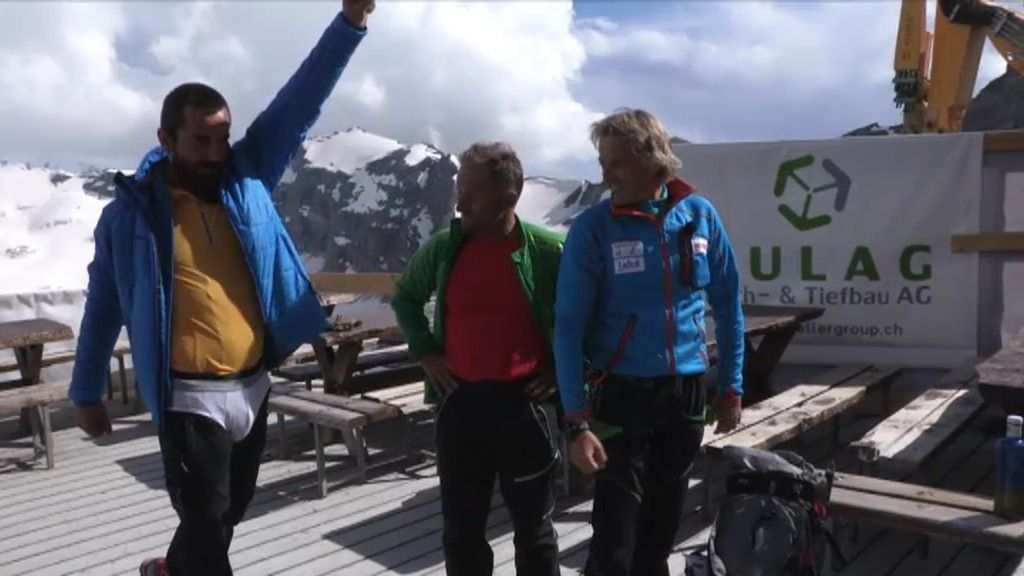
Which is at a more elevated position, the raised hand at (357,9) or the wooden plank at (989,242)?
the raised hand at (357,9)

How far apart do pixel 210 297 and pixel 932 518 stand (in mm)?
2431

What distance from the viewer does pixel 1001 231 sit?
5.95m

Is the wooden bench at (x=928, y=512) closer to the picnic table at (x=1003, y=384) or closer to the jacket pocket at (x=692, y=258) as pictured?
the picnic table at (x=1003, y=384)

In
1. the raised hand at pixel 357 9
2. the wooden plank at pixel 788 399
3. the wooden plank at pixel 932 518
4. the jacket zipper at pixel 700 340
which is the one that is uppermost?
the raised hand at pixel 357 9

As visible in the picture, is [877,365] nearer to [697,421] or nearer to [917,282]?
[917,282]

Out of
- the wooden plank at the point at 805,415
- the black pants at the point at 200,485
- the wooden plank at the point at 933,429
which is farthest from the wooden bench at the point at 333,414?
the wooden plank at the point at 933,429

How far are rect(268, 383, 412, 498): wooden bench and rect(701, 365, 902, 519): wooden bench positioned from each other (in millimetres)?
1708

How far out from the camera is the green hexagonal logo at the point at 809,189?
6336 millimetres

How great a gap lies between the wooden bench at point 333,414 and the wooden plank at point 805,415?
6.08 ft

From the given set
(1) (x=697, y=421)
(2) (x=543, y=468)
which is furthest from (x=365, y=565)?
(1) (x=697, y=421)

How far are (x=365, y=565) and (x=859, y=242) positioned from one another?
13.1 feet

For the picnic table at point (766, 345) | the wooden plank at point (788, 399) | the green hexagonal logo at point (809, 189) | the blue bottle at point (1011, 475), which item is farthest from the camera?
the green hexagonal logo at point (809, 189)

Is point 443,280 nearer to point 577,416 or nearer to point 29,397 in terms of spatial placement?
point 577,416


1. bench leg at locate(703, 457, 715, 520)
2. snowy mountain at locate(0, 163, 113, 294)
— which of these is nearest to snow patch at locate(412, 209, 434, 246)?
snowy mountain at locate(0, 163, 113, 294)
